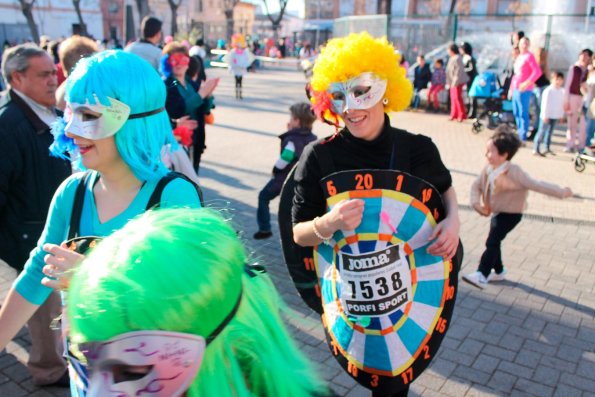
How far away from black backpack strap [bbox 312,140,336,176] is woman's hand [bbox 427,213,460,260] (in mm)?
482

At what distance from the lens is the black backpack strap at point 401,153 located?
2.08m

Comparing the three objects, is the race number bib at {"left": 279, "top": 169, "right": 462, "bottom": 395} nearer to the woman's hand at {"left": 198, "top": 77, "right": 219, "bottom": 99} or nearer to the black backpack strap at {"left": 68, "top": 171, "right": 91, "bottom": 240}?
the black backpack strap at {"left": 68, "top": 171, "right": 91, "bottom": 240}

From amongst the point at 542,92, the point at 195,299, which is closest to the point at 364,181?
the point at 195,299

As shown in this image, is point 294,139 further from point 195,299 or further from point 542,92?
point 542,92

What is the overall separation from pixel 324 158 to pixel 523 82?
9526 mm

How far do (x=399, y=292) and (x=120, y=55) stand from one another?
4.48 ft

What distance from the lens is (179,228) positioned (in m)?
1.05

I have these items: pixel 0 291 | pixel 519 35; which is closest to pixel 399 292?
pixel 0 291

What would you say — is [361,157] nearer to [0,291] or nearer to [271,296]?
[271,296]

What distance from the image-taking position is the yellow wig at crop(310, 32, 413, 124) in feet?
7.44

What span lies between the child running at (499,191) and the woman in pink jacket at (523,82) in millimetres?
6661

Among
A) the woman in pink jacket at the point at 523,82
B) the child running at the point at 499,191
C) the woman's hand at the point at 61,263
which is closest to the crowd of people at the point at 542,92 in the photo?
the woman in pink jacket at the point at 523,82

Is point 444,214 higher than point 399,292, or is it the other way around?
point 444,214

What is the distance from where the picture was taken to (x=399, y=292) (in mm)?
2080
